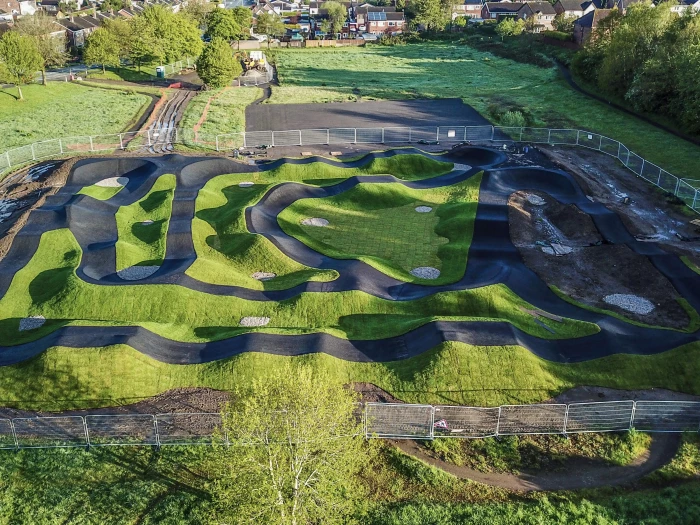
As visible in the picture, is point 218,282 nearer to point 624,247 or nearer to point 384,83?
point 624,247

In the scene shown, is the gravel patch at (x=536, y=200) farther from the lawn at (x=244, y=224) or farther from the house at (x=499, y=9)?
the house at (x=499, y=9)

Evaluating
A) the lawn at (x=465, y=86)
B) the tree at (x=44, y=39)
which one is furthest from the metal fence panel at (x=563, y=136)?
the tree at (x=44, y=39)

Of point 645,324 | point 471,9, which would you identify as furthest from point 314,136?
point 471,9

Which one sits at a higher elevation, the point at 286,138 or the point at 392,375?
the point at 286,138

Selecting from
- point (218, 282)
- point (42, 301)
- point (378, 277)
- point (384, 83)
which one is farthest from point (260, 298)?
point (384, 83)

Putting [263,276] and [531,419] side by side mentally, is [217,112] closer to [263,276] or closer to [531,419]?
[263,276]
